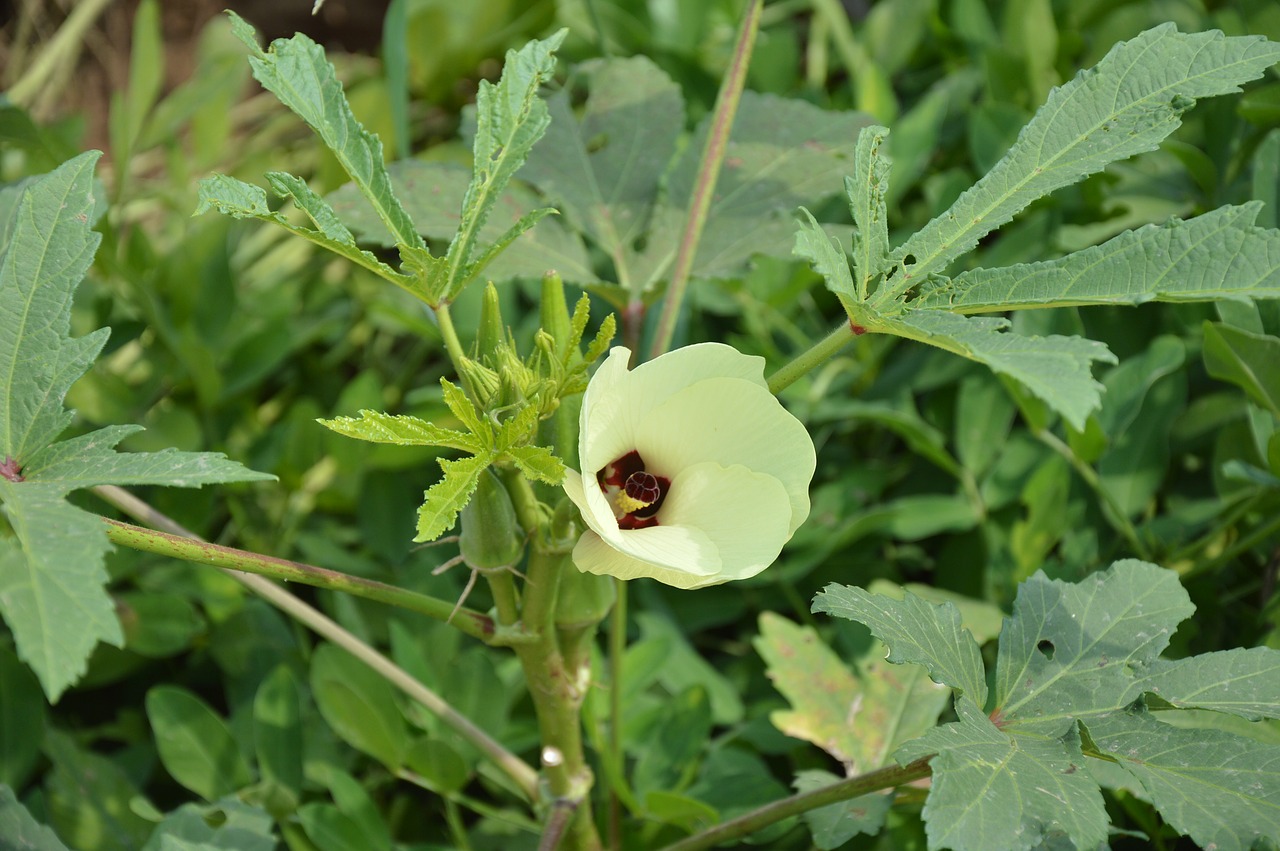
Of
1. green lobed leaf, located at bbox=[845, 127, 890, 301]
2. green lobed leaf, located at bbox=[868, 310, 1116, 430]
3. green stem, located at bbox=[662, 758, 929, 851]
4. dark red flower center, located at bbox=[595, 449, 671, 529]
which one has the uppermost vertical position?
green lobed leaf, located at bbox=[845, 127, 890, 301]

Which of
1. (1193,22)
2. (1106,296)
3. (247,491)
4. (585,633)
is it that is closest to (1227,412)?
(1193,22)

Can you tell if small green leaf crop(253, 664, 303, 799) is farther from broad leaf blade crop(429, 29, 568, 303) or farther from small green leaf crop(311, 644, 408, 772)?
broad leaf blade crop(429, 29, 568, 303)

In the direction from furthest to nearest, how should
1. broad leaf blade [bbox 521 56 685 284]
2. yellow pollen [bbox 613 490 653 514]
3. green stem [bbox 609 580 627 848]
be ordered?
broad leaf blade [bbox 521 56 685 284], green stem [bbox 609 580 627 848], yellow pollen [bbox 613 490 653 514]

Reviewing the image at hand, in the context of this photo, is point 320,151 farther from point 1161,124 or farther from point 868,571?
point 1161,124

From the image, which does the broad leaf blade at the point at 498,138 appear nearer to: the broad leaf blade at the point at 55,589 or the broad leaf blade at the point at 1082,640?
the broad leaf blade at the point at 55,589

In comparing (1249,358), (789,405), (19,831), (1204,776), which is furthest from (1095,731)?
(19,831)

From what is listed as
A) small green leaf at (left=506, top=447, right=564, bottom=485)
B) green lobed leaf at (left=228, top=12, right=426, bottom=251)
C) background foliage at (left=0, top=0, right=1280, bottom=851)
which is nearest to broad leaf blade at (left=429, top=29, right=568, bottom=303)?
green lobed leaf at (left=228, top=12, right=426, bottom=251)

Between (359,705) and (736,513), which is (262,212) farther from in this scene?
(359,705)

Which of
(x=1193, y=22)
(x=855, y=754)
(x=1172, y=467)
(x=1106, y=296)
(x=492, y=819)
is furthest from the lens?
(x=1193, y=22)
